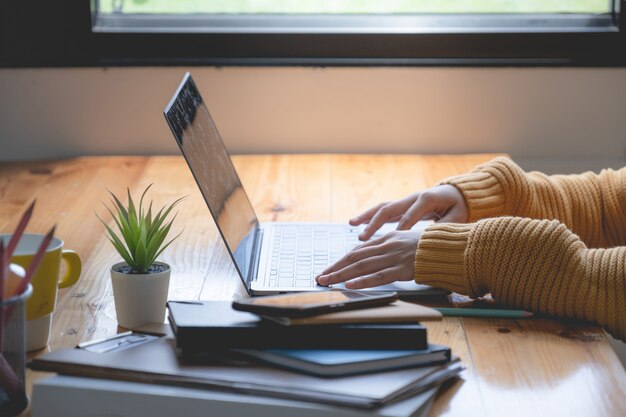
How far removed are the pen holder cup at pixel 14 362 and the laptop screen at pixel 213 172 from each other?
12.1 inches

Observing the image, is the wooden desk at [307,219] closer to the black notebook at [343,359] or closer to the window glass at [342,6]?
the black notebook at [343,359]

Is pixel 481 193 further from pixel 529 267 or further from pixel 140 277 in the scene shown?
pixel 140 277

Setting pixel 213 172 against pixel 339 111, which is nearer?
pixel 213 172

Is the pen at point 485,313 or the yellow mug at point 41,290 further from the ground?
the pen at point 485,313

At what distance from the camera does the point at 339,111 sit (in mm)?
2004

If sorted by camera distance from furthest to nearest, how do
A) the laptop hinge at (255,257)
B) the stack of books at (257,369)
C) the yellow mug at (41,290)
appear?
the laptop hinge at (255,257) → the yellow mug at (41,290) → the stack of books at (257,369)

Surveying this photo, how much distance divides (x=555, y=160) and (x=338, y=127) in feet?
1.62

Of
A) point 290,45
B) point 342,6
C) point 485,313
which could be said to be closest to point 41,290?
point 485,313

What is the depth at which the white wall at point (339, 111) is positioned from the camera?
198 cm

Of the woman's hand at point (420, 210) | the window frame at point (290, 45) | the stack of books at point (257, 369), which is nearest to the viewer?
the stack of books at point (257, 369)

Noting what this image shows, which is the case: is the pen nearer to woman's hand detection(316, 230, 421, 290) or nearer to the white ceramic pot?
woman's hand detection(316, 230, 421, 290)

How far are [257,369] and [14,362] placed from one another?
22 centimetres

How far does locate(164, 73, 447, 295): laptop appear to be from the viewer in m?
1.13

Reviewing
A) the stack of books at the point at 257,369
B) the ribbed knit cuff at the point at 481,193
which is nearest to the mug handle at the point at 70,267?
the stack of books at the point at 257,369
